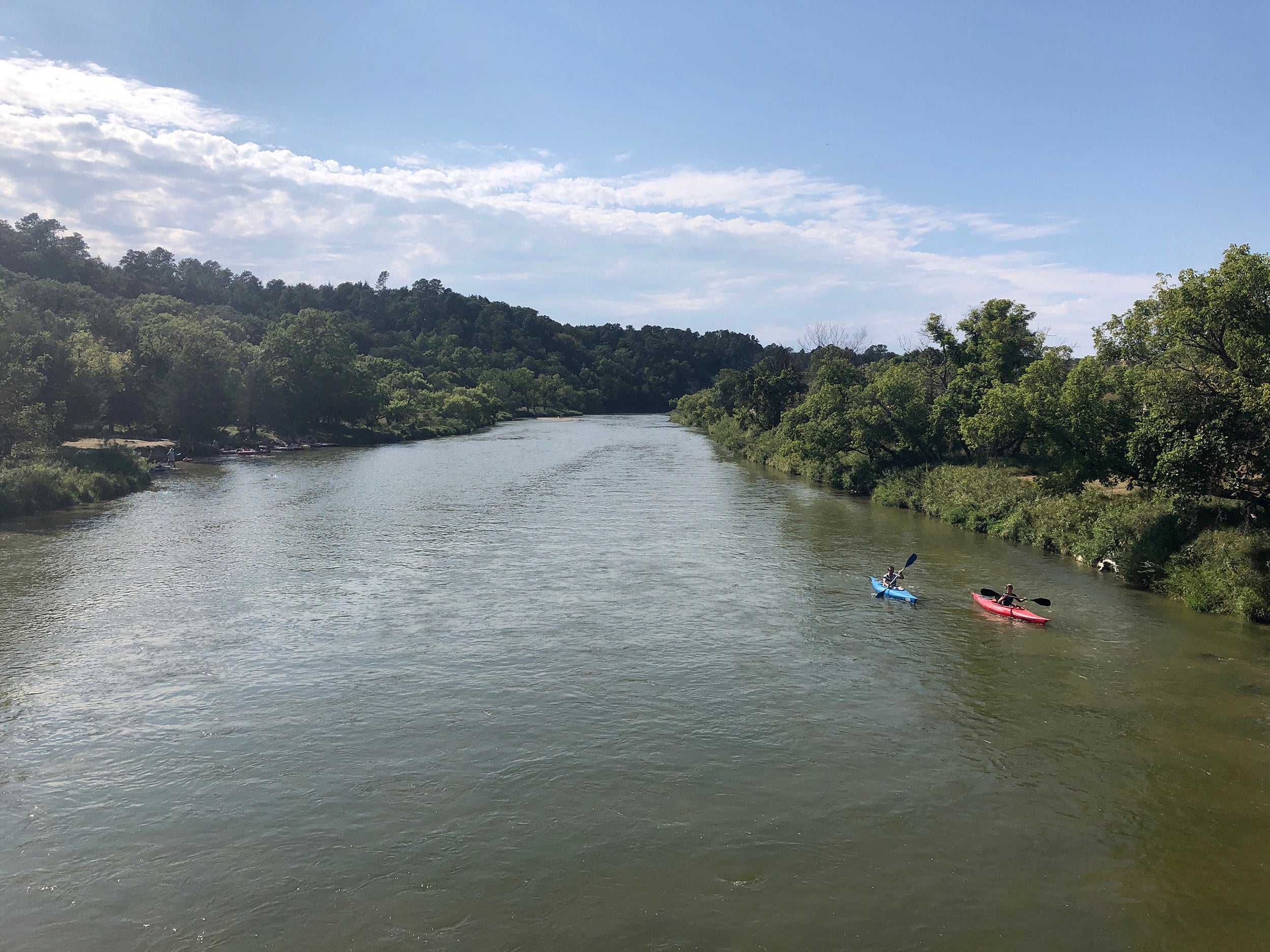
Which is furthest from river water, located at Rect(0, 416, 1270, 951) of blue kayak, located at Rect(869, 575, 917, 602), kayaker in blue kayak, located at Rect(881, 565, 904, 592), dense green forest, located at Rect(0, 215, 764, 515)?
dense green forest, located at Rect(0, 215, 764, 515)

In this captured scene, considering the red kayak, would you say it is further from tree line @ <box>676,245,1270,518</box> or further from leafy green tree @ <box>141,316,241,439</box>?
leafy green tree @ <box>141,316,241,439</box>

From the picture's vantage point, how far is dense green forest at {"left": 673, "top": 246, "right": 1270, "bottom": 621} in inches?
1057

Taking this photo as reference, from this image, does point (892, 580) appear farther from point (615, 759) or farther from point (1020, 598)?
point (615, 759)

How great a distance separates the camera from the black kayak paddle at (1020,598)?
2666 centimetres

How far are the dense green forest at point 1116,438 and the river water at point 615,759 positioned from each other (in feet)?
7.63

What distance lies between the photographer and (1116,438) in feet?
106

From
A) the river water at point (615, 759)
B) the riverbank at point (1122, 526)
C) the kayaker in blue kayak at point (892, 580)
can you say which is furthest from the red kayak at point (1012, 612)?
the riverbank at point (1122, 526)

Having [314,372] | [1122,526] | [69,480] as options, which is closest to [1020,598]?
[1122,526]

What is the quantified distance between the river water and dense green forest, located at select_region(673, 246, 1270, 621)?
2.33m

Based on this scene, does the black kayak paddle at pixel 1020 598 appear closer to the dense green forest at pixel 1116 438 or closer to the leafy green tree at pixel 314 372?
the dense green forest at pixel 1116 438

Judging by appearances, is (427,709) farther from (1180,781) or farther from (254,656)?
(1180,781)

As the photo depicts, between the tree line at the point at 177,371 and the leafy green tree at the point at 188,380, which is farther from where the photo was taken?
the leafy green tree at the point at 188,380

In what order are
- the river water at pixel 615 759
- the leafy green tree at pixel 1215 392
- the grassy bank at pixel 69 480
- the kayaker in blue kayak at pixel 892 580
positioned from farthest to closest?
A: the grassy bank at pixel 69 480 < the kayaker in blue kayak at pixel 892 580 < the leafy green tree at pixel 1215 392 < the river water at pixel 615 759

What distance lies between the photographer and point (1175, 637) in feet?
82.0
